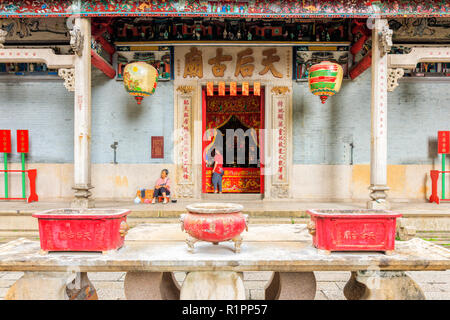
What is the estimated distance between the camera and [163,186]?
6.65 m

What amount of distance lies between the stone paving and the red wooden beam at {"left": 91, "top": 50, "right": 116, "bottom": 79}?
363cm

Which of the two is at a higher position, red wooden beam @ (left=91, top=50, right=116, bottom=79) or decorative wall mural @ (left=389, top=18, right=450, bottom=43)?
decorative wall mural @ (left=389, top=18, right=450, bottom=43)

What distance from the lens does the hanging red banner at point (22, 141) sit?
6887 mm

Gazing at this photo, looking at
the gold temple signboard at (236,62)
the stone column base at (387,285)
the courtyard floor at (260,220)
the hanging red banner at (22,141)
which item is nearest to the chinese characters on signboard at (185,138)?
the gold temple signboard at (236,62)

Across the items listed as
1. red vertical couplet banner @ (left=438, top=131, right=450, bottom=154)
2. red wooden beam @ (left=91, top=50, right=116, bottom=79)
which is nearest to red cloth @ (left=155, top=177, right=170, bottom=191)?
red wooden beam @ (left=91, top=50, right=116, bottom=79)

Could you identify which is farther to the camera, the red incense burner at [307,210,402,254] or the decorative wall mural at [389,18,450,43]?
the decorative wall mural at [389,18,450,43]

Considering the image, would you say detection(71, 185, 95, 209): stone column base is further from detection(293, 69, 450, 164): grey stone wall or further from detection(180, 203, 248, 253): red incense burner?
detection(293, 69, 450, 164): grey stone wall

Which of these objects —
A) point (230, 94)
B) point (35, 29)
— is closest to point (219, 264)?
point (230, 94)

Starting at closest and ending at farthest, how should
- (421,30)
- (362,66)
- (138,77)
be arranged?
(138,77) → (362,66) → (421,30)

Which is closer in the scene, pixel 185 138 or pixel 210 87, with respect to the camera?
pixel 210 87

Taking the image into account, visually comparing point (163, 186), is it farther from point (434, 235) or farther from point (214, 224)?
point (434, 235)

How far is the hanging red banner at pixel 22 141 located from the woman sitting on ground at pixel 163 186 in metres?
2.73

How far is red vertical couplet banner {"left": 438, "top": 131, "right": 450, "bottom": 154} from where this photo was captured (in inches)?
263

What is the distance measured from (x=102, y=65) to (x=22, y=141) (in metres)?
2.26
